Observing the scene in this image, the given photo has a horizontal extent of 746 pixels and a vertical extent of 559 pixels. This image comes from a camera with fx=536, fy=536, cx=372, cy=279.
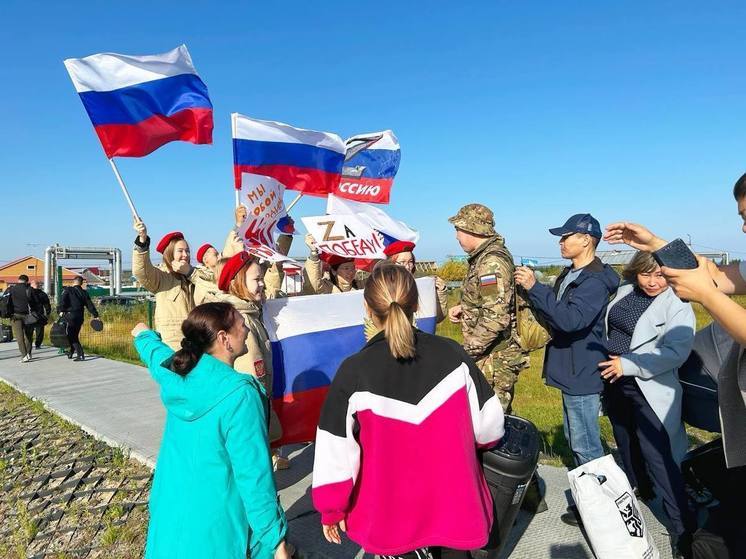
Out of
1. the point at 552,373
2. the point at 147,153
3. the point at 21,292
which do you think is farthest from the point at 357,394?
the point at 21,292

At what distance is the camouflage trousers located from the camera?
3.58 m

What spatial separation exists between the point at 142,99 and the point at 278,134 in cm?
144

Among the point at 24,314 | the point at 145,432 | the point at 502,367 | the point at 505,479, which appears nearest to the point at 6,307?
the point at 24,314

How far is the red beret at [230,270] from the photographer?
3.51 metres

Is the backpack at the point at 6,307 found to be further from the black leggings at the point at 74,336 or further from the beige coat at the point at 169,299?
the beige coat at the point at 169,299

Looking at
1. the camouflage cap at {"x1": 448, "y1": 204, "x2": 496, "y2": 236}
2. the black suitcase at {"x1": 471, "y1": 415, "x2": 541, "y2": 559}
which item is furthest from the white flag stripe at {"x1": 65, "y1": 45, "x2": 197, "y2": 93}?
the black suitcase at {"x1": 471, "y1": 415, "x2": 541, "y2": 559}

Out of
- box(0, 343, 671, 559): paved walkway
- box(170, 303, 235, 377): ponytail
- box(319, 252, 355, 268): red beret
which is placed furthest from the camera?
box(319, 252, 355, 268): red beret

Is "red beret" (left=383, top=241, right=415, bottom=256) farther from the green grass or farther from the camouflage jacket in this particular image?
the green grass

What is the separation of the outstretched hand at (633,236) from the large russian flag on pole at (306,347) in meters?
2.06

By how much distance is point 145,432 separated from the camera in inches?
233

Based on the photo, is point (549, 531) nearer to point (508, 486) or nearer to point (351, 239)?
point (508, 486)

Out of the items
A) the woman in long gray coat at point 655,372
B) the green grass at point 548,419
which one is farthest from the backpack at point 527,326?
the green grass at point 548,419

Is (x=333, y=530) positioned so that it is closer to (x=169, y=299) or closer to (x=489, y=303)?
(x=489, y=303)

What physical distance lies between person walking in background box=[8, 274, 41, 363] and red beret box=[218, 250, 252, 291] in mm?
10454
